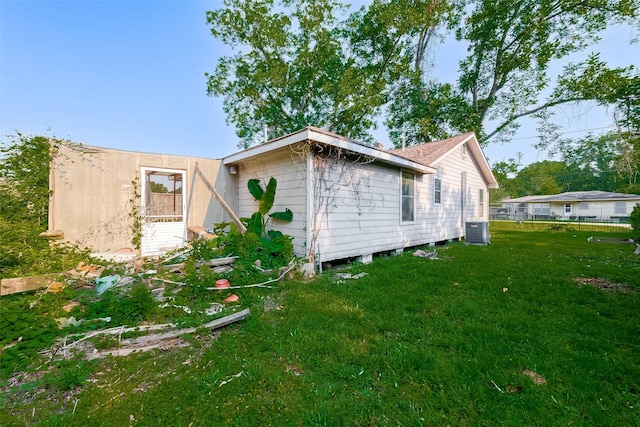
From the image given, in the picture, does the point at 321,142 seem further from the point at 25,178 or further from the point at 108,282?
the point at 25,178

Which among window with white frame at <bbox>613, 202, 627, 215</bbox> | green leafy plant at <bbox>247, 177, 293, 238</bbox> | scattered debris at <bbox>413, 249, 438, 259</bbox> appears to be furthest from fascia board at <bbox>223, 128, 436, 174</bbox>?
window with white frame at <bbox>613, 202, 627, 215</bbox>

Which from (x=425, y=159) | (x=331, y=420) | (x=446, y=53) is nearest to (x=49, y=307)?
(x=331, y=420)

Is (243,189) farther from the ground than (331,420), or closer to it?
farther from the ground

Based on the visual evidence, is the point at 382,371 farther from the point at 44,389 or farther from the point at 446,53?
the point at 446,53

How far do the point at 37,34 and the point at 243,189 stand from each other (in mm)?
5672

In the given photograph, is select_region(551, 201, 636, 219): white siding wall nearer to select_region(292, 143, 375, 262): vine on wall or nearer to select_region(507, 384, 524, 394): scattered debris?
select_region(292, 143, 375, 262): vine on wall

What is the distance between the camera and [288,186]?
20.0 feet

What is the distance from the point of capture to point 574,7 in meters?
14.6

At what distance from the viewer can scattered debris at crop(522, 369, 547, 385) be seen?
2082 mm

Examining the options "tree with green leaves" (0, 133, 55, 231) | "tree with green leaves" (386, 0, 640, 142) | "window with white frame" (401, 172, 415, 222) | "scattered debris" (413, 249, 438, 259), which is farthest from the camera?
"tree with green leaves" (386, 0, 640, 142)

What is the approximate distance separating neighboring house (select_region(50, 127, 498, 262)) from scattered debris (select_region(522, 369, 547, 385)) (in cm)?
384

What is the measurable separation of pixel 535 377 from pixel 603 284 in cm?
425

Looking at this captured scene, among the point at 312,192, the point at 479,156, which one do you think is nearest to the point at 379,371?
the point at 312,192

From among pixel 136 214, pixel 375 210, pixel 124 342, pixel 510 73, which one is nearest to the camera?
pixel 124 342
